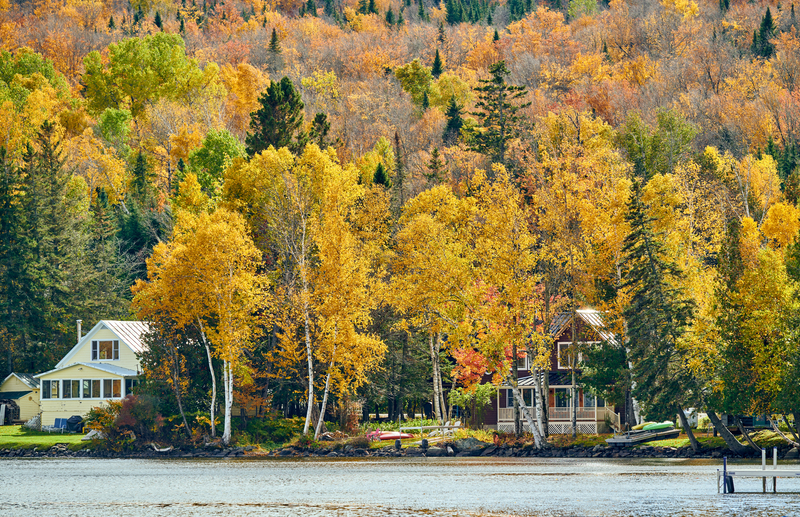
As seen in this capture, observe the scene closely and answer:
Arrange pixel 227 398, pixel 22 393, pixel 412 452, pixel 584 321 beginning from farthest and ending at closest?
pixel 22 393, pixel 584 321, pixel 227 398, pixel 412 452

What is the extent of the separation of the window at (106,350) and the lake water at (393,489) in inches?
830

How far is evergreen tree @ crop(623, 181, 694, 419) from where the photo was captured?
43719 millimetres

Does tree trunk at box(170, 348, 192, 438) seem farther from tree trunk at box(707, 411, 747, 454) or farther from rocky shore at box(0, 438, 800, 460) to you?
tree trunk at box(707, 411, 747, 454)

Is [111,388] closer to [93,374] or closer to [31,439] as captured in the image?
[93,374]

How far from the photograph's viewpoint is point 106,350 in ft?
224

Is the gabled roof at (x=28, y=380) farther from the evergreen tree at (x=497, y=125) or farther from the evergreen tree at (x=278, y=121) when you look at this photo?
the evergreen tree at (x=497, y=125)

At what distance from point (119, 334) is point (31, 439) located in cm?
1014

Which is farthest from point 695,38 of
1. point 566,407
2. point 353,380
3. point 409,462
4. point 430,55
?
point 409,462

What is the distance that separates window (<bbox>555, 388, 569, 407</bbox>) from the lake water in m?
14.1

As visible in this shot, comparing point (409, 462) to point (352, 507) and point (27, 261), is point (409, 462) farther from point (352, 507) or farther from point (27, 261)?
point (27, 261)

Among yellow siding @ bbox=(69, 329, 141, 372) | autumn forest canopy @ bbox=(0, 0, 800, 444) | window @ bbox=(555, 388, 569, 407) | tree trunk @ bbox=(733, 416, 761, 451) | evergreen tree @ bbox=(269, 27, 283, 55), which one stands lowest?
tree trunk @ bbox=(733, 416, 761, 451)

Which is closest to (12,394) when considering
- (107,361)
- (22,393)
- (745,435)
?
(22,393)

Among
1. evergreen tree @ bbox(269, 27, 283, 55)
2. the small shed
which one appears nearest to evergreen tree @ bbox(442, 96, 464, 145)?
evergreen tree @ bbox(269, 27, 283, 55)

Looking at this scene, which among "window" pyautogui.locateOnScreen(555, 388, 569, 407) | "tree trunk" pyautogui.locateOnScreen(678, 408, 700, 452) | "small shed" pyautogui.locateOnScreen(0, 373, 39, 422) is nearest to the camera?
"tree trunk" pyautogui.locateOnScreen(678, 408, 700, 452)
